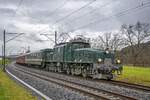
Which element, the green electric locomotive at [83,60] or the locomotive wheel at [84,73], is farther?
the locomotive wheel at [84,73]

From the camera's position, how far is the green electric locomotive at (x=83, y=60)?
28.4 m

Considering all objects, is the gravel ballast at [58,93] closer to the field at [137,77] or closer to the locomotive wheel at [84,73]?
the locomotive wheel at [84,73]

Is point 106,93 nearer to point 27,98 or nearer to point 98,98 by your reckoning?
point 98,98

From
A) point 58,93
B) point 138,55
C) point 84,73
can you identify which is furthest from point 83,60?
point 138,55

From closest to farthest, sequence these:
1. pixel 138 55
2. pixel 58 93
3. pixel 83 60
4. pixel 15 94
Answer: pixel 15 94 < pixel 58 93 < pixel 83 60 < pixel 138 55

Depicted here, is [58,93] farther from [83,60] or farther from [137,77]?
[137,77]

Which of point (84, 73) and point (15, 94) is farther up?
point (84, 73)

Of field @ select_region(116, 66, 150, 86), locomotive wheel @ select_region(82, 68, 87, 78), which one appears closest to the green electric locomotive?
locomotive wheel @ select_region(82, 68, 87, 78)

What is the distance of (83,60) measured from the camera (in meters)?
30.9

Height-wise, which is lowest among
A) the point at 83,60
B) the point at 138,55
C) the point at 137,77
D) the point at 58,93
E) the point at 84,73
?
the point at 58,93

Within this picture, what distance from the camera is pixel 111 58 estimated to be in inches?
1152

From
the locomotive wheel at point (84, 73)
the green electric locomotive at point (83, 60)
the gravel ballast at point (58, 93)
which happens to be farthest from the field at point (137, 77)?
the gravel ballast at point (58, 93)

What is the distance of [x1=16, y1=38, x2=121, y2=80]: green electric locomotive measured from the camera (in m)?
28.4

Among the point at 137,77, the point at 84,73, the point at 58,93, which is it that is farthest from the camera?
the point at 137,77
